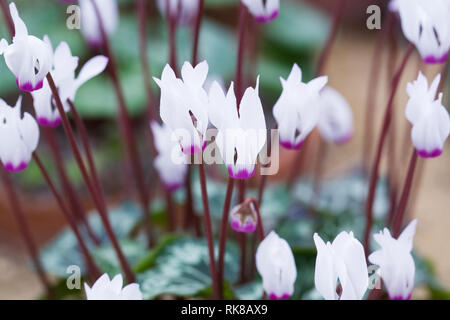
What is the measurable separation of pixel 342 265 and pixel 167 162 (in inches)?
11.1

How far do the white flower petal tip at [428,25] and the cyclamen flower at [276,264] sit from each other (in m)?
0.20

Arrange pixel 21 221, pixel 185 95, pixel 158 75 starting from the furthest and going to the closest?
1. pixel 158 75
2. pixel 21 221
3. pixel 185 95

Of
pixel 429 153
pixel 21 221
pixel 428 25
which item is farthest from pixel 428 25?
pixel 21 221

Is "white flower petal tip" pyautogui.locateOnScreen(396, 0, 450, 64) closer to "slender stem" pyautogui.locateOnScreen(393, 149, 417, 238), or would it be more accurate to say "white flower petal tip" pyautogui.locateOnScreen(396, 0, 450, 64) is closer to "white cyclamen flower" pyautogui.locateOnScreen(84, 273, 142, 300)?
"slender stem" pyautogui.locateOnScreen(393, 149, 417, 238)

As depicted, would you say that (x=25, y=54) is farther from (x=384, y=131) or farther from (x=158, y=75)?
(x=158, y=75)

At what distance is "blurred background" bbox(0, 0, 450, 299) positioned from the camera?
→ 1415 millimetres

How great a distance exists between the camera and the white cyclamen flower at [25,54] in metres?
0.46

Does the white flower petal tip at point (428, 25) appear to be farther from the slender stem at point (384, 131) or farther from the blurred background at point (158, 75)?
the blurred background at point (158, 75)

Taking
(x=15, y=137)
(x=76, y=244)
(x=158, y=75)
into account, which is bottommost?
(x=76, y=244)

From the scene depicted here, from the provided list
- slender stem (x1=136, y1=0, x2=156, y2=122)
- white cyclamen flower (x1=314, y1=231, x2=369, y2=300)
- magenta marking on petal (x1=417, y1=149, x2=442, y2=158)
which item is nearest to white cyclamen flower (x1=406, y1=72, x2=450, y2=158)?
magenta marking on petal (x1=417, y1=149, x2=442, y2=158)

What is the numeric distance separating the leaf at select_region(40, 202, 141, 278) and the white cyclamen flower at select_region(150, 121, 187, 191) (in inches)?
7.4

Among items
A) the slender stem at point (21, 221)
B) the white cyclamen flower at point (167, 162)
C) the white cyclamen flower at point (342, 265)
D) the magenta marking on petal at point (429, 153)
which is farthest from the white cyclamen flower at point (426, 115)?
the slender stem at point (21, 221)

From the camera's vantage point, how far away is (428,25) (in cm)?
53
